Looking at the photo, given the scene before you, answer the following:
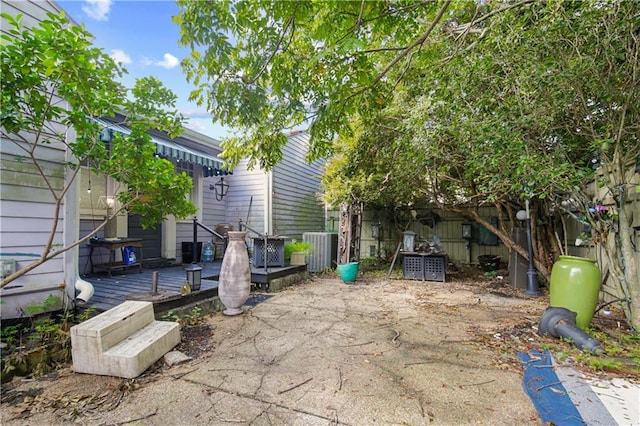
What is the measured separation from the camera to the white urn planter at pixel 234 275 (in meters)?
3.89

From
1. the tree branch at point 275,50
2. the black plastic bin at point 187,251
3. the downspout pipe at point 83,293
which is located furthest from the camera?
the black plastic bin at point 187,251

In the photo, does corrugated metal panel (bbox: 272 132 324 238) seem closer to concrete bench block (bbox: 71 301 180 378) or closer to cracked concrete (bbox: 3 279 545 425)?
cracked concrete (bbox: 3 279 545 425)

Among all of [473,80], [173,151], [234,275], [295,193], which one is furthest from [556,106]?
[295,193]

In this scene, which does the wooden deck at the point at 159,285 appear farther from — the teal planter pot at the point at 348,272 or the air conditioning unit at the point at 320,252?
the air conditioning unit at the point at 320,252

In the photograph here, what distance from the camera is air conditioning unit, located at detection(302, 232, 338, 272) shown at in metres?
7.96

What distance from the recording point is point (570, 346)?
2.83 meters

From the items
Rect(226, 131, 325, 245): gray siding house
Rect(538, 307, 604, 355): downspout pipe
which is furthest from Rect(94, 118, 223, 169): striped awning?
Rect(538, 307, 604, 355): downspout pipe

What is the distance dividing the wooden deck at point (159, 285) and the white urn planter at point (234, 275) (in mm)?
481

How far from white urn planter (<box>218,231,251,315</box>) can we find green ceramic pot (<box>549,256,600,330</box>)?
12.2 ft

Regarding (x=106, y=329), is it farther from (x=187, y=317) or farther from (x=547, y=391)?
(x=547, y=391)

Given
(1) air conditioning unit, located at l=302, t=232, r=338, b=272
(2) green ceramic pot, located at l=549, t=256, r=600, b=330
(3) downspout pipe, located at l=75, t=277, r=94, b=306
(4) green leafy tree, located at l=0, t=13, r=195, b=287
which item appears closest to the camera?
(4) green leafy tree, located at l=0, t=13, r=195, b=287

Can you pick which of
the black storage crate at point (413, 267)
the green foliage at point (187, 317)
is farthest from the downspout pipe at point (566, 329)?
the green foliage at point (187, 317)

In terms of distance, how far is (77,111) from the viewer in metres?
2.64

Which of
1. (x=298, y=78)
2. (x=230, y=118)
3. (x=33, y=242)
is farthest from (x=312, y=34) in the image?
(x=33, y=242)
